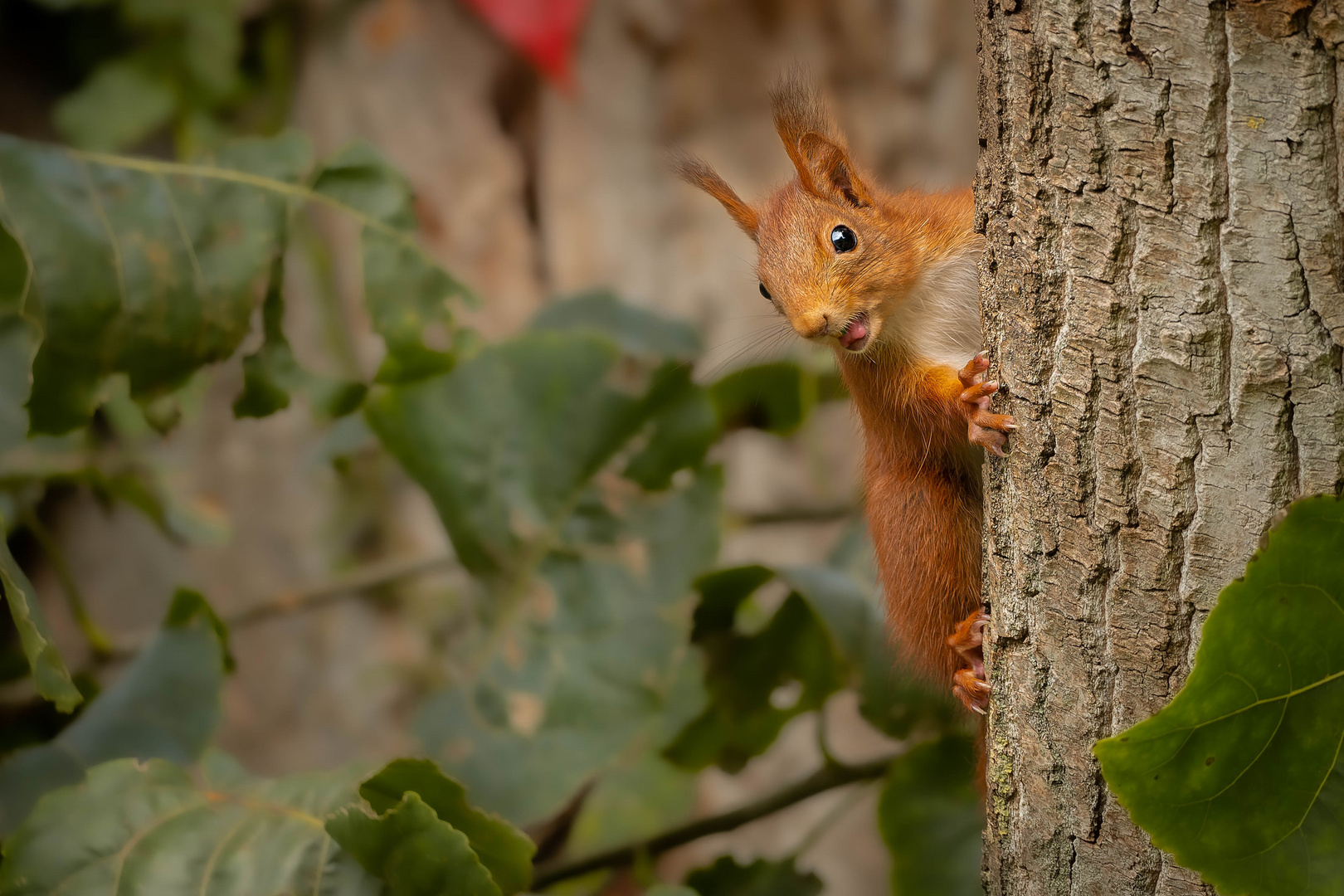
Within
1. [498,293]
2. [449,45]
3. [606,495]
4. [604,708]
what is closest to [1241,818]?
[604,708]

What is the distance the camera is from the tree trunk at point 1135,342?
0.72 meters

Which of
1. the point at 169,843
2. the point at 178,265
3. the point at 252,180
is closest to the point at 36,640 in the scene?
the point at 169,843

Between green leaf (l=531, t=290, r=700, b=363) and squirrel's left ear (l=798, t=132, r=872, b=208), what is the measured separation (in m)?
0.49

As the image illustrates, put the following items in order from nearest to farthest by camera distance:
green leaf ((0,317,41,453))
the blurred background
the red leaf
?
green leaf ((0,317,41,453)) → the red leaf → the blurred background

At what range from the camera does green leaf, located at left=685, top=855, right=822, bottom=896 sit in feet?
4.43

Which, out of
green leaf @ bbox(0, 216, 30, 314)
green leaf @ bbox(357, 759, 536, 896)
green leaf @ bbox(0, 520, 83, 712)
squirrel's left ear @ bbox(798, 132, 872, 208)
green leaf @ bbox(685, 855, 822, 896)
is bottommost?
green leaf @ bbox(685, 855, 822, 896)

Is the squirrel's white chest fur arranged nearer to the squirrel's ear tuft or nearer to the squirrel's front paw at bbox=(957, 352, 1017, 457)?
the squirrel's ear tuft

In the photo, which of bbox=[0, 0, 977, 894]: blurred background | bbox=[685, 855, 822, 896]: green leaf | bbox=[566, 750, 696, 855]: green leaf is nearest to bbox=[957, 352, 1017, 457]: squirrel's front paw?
bbox=[685, 855, 822, 896]: green leaf

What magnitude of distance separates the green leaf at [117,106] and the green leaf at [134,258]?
1.15 m

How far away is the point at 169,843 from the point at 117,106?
181cm

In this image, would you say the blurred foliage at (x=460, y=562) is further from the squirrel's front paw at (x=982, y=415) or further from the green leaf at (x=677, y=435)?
the squirrel's front paw at (x=982, y=415)

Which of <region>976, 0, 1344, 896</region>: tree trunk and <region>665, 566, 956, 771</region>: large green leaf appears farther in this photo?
<region>665, 566, 956, 771</region>: large green leaf

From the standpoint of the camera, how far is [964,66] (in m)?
2.58

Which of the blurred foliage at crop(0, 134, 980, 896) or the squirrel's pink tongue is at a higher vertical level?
the squirrel's pink tongue
